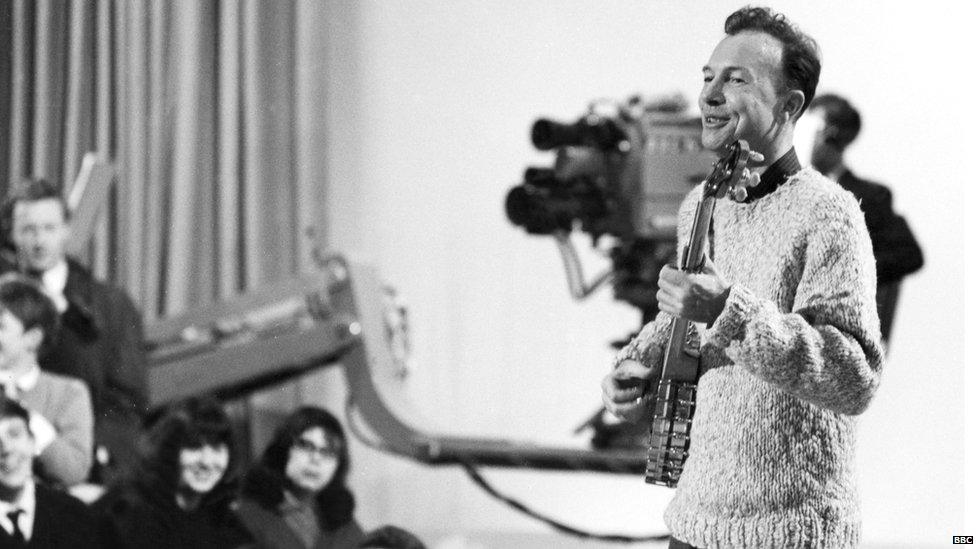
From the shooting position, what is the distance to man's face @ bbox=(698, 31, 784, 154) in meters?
1.02

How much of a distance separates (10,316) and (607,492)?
1.24 m

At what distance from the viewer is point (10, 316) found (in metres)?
2.22

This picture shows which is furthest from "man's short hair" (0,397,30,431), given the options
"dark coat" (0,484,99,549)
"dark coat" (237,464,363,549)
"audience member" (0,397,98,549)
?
"dark coat" (237,464,363,549)

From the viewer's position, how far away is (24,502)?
2.09 m

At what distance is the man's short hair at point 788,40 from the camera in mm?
1031

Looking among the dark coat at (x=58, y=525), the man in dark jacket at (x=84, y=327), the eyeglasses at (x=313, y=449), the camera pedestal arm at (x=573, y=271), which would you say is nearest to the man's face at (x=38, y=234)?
the man in dark jacket at (x=84, y=327)

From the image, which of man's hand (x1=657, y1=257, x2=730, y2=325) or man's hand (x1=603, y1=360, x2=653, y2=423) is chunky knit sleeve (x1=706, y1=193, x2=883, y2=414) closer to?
man's hand (x1=657, y1=257, x2=730, y2=325)

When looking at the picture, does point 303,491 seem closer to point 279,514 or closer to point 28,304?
point 279,514

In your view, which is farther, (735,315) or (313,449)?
(313,449)

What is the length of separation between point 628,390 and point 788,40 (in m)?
0.30

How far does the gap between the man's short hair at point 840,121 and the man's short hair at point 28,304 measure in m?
1.42

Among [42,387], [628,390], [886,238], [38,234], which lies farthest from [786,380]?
[38,234]

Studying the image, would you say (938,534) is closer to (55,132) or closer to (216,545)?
(216,545)

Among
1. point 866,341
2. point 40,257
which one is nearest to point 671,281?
point 866,341
